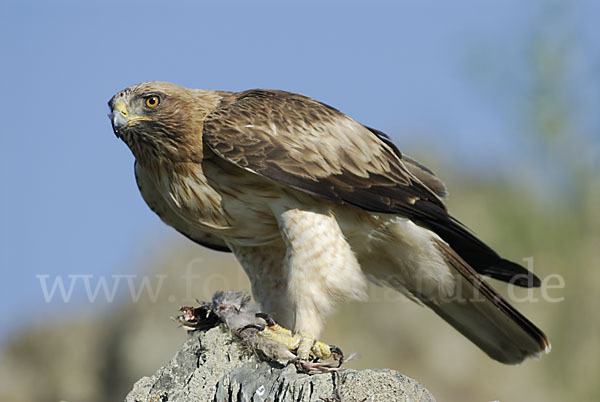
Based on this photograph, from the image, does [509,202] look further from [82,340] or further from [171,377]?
[171,377]

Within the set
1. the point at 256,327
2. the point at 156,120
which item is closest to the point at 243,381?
the point at 256,327

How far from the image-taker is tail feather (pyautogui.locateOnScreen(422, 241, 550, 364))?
5.64m

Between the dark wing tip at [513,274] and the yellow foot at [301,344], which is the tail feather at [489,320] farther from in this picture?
the yellow foot at [301,344]

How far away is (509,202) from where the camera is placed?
1479 centimetres

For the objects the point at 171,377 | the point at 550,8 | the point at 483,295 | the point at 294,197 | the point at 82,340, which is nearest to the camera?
the point at 171,377

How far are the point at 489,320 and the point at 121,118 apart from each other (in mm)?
3107

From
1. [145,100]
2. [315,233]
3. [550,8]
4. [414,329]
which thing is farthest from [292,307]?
[550,8]

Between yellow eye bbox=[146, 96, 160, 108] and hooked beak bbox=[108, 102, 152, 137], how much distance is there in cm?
11

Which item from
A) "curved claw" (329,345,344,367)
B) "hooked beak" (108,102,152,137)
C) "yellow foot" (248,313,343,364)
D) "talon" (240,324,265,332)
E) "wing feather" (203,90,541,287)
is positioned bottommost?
"talon" (240,324,265,332)

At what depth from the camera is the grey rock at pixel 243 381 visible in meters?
3.70

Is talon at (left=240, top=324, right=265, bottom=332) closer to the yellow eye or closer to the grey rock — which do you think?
the grey rock

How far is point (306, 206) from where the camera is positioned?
5.19 meters

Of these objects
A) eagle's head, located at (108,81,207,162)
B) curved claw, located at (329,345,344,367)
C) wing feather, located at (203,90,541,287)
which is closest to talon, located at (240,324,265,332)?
curved claw, located at (329,345,344,367)

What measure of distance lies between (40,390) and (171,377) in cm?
999
